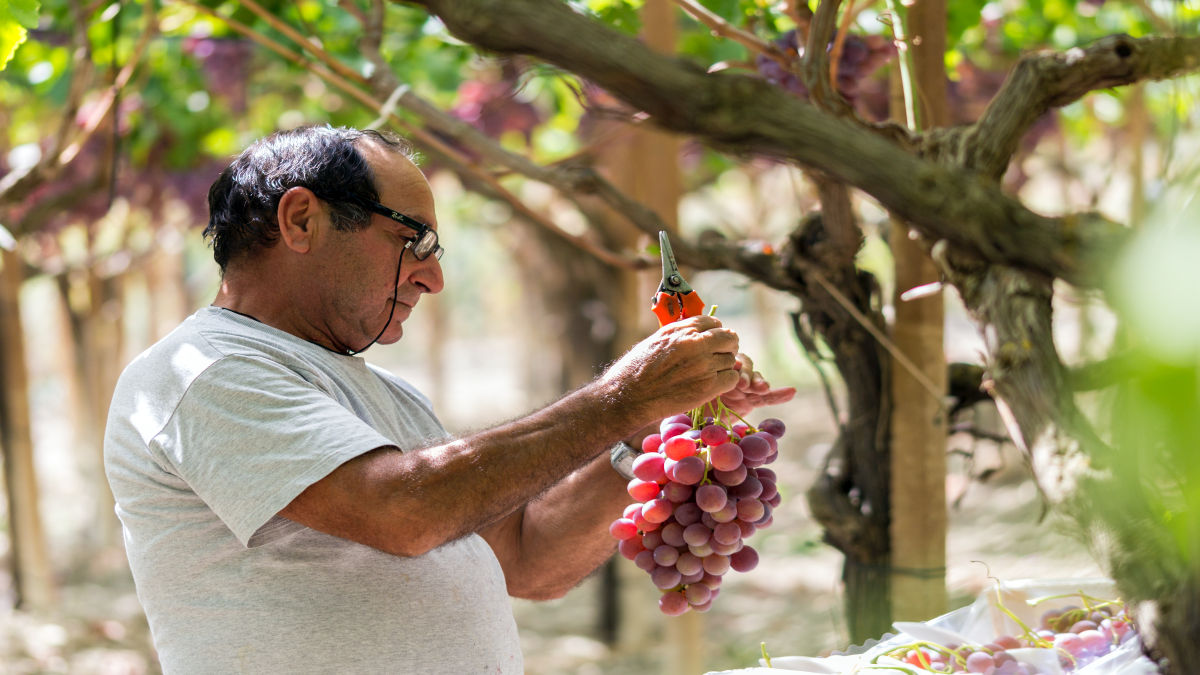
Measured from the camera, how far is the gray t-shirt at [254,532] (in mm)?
1389

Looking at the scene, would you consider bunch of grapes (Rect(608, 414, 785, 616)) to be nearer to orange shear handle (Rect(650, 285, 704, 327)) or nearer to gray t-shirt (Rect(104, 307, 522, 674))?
orange shear handle (Rect(650, 285, 704, 327))

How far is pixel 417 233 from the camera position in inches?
68.8

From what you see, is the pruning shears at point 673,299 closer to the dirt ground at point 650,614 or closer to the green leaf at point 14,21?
the green leaf at point 14,21

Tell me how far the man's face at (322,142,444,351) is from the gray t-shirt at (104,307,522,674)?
0.11 meters

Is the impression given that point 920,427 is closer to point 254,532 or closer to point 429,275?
point 429,275

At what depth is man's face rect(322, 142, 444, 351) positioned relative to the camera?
67.6 inches

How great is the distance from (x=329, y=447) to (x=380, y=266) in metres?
0.46

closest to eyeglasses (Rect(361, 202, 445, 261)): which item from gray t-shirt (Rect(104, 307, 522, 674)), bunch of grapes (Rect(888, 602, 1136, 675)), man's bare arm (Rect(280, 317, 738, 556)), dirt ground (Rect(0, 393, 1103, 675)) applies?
A: gray t-shirt (Rect(104, 307, 522, 674))

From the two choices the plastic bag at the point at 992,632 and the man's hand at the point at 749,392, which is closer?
the plastic bag at the point at 992,632

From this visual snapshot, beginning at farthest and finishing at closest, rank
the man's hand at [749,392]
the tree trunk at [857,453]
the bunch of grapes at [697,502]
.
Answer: the tree trunk at [857,453] < the man's hand at [749,392] < the bunch of grapes at [697,502]

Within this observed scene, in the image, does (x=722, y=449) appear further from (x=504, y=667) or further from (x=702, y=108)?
(x=702, y=108)

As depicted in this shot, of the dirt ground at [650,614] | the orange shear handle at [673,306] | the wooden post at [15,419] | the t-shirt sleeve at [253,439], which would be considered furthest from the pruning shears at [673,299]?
the wooden post at [15,419]

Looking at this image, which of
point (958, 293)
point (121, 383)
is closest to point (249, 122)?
point (121, 383)

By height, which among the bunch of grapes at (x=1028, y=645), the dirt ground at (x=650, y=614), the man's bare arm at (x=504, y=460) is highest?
the man's bare arm at (x=504, y=460)
